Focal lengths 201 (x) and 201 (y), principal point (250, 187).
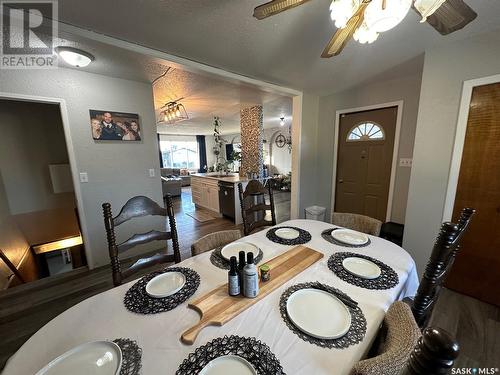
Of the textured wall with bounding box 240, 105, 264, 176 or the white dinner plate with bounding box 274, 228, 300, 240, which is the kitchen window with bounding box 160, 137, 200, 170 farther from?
the white dinner plate with bounding box 274, 228, 300, 240

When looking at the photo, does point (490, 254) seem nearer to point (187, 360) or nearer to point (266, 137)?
point (187, 360)

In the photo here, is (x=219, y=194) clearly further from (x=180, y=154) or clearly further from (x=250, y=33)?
(x=180, y=154)

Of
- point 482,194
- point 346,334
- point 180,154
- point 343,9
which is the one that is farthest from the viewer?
point 180,154

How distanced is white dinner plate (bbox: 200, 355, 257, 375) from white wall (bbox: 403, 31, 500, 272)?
2393 mm

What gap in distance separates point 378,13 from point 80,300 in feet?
10.3

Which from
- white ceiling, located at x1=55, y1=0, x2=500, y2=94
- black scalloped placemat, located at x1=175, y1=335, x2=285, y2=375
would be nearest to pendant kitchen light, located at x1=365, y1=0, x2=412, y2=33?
white ceiling, located at x1=55, y1=0, x2=500, y2=94

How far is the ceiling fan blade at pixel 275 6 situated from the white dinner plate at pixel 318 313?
1.41 m

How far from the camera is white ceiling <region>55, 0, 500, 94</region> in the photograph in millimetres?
1393

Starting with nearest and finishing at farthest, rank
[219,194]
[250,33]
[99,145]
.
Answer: [250,33] → [99,145] → [219,194]

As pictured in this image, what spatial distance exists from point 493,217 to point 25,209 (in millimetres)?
5894

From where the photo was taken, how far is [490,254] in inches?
71.9

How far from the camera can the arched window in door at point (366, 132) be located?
2826 mm

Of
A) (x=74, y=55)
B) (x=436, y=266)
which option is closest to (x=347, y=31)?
(x=436, y=266)

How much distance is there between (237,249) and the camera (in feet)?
4.35
